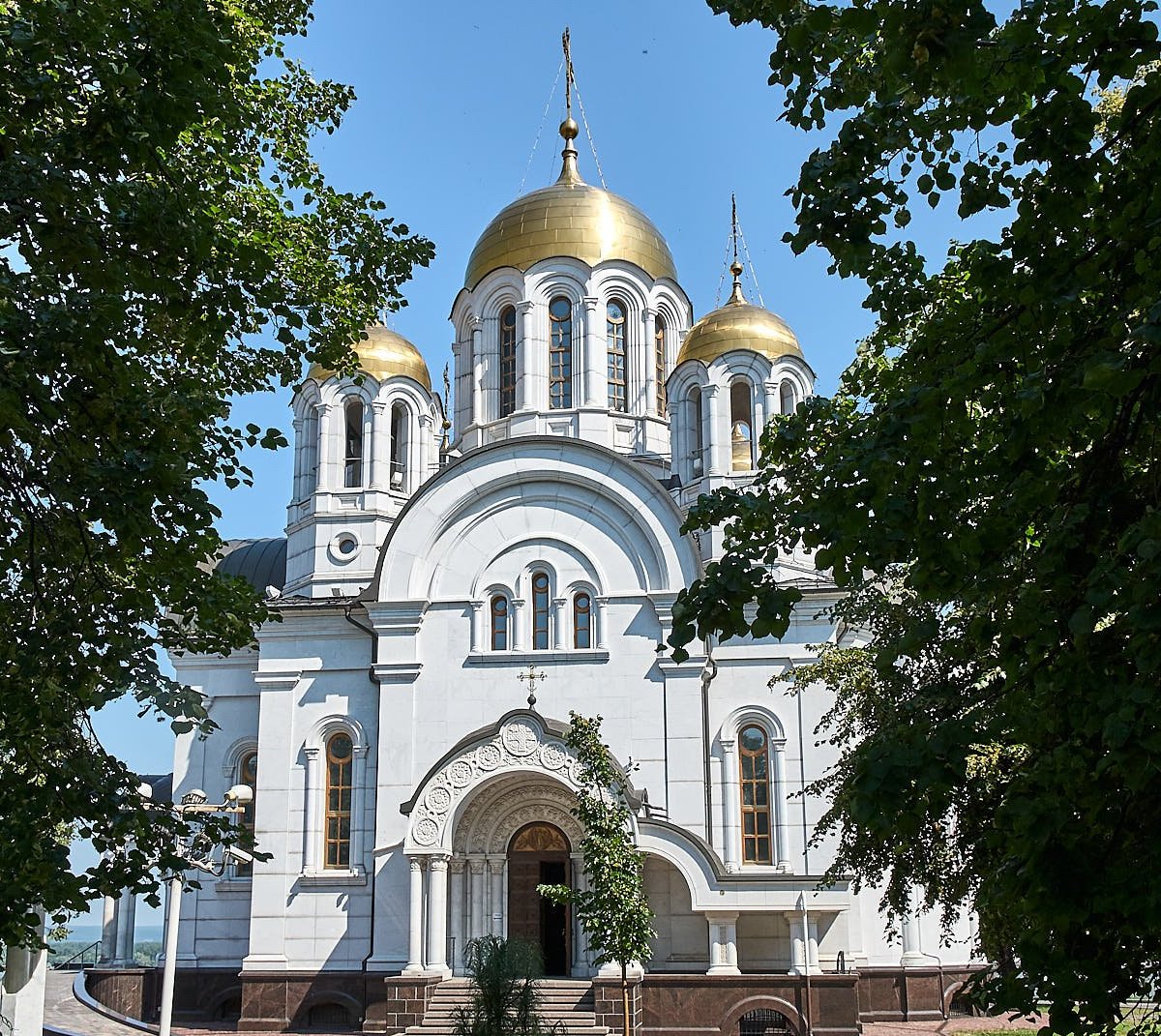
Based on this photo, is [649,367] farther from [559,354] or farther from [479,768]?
[479,768]

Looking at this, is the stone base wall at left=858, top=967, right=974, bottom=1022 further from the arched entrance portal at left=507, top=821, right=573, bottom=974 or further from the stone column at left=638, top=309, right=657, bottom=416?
the stone column at left=638, top=309, right=657, bottom=416

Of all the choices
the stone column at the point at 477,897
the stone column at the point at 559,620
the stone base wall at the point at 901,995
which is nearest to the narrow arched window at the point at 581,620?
the stone column at the point at 559,620

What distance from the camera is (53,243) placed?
293 inches

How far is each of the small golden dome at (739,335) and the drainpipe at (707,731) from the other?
230 inches

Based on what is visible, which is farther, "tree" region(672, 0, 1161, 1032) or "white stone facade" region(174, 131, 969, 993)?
"white stone facade" region(174, 131, 969, 993)

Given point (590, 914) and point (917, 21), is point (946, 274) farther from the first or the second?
point (590, 914)

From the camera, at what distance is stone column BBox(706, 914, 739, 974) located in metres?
21.7

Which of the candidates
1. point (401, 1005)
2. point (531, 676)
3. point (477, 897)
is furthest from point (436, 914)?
point (531, 676)

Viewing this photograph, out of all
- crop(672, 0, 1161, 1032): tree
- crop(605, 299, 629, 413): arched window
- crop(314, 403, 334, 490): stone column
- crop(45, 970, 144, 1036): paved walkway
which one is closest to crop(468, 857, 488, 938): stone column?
crop(45, 970, 144, 1036): paved walkway

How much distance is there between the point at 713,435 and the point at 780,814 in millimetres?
7297

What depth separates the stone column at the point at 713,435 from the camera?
2608cm

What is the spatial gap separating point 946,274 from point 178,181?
549 cm

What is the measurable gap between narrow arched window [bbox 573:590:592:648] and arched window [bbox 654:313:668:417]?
215 inches

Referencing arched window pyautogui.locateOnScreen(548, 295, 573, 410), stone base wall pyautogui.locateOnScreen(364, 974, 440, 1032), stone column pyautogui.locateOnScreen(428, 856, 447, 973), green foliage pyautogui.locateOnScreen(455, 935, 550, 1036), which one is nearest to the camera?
green foliage pyautogui.locateOnScreen(455, 935, 550, 1036)
